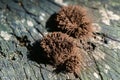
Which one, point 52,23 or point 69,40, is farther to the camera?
point 52,23

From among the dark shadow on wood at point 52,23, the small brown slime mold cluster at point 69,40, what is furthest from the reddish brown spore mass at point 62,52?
the dark shadow on wood at point 52,23

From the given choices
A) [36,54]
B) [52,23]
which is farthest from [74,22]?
[36,54]

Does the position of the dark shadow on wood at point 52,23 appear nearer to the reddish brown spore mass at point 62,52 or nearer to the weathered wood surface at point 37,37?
the weathered wood surface at point 37,37

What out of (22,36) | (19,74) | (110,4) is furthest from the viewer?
(110,4)

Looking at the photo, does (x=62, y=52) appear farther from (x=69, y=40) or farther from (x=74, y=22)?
(x=74, y=22)

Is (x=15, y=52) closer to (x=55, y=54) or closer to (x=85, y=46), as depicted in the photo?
(x=55, y=54)

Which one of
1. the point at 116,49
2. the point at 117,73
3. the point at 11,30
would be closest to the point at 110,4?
the point at 116,49
